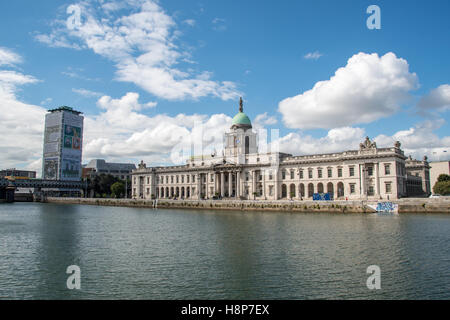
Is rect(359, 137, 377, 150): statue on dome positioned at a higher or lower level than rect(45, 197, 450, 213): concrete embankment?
higher

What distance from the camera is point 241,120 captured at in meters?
122

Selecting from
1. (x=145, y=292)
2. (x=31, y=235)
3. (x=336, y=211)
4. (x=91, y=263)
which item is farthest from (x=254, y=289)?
(x=336, y=211)

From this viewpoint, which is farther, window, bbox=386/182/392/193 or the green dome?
the green dome

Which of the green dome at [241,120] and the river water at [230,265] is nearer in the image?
the river water at [230,265]

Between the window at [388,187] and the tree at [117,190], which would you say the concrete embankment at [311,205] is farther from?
the tree at [117,190]

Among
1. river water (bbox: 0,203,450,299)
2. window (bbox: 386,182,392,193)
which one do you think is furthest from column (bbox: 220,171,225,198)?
river water (bbox: 0,203,450,299)

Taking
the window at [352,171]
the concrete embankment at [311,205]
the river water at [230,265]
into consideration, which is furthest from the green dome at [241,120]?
the river water at [230,265]

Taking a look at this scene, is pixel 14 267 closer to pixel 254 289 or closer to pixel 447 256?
pixel 254 289

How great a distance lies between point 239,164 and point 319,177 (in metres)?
26.1

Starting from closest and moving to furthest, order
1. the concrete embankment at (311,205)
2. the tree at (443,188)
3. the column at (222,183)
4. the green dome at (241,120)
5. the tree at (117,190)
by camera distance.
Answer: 1. the concrete embankment at (311,205)
2. the tree at (443,188)
3. the column at (222,183)
4. the green dome at (241,120)
5. the tree at (117,190)

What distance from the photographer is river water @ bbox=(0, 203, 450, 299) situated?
17.9 meters

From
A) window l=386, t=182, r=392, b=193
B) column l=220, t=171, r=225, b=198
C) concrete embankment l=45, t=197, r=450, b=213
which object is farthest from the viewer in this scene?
column l=220, t=171, r=225, b=198

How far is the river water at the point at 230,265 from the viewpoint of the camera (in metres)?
17.9

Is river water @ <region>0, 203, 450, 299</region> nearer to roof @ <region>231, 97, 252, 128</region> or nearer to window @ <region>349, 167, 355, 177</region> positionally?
window @ <region>349, 167, 355, 177</region>
